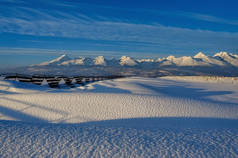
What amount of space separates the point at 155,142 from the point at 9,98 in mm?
5624

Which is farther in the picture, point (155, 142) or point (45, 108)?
point (45, 108)

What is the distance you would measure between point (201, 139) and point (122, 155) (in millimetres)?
1079

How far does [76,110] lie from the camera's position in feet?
18.0

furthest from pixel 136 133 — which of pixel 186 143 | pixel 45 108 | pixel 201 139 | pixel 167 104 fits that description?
pixel 45 108

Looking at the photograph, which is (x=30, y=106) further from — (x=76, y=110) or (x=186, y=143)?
(x=186, y=143)

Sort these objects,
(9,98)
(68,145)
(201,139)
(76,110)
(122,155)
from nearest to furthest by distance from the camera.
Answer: (122,155), (68,145), (201,139), (76,110), (9,98)

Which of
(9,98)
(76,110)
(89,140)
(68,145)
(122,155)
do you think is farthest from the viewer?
(9,98)

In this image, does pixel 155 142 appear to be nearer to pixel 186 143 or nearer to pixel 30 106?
pixel 186 143

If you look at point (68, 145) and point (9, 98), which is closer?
point (68, 145)

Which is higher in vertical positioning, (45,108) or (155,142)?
(155,142)

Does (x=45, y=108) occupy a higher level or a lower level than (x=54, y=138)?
lower

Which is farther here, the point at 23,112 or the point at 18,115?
the point at 23,112

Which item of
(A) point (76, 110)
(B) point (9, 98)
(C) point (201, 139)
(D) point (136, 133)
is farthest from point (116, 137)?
(B) point (9, 98)

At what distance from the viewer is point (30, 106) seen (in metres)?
5.97
